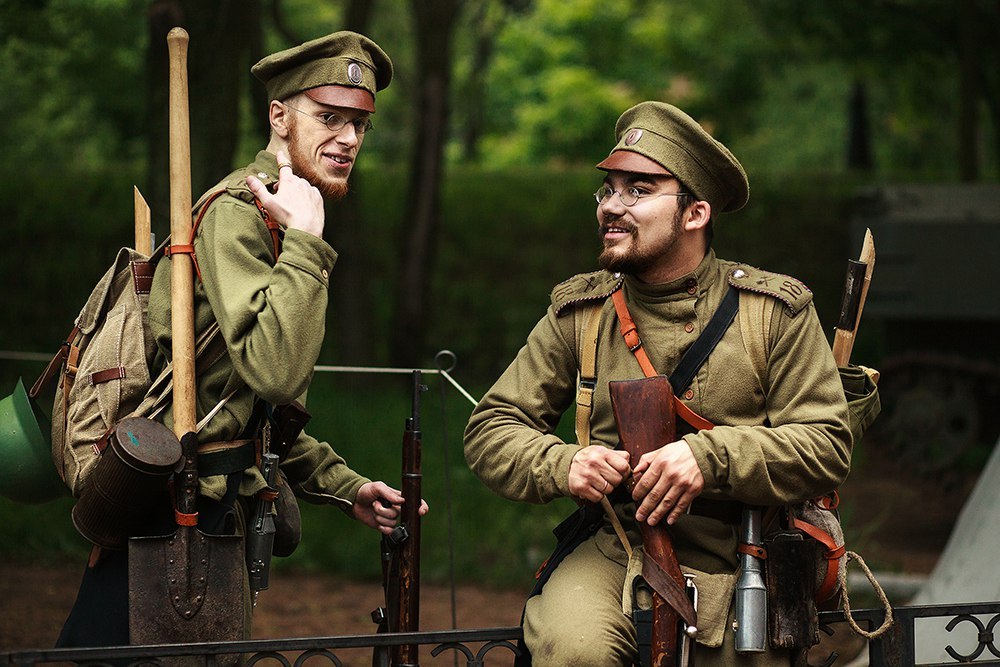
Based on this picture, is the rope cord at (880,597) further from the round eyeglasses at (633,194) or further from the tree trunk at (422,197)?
the tree trunk at (422,197)

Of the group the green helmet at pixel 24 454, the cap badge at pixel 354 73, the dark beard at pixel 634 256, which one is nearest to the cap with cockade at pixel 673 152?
A: the dark beard at pixel 634 256

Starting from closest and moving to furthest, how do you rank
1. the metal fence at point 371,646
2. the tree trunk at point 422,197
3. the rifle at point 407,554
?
the metal fence at point 371,646 → the rifle at point 407,554 → the tree trunk at point 422,197

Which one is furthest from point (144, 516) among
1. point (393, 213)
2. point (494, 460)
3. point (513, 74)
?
point (513, 74)

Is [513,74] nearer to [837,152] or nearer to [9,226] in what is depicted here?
[837,152]

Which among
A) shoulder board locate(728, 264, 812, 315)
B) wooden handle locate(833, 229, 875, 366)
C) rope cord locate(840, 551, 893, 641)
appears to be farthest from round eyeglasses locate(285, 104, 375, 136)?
rope cord locate(840, 551, 893, 641)

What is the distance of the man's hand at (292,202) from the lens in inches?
134

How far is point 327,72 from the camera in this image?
3.63m

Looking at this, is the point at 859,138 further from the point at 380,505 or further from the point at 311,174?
the point at 311,174

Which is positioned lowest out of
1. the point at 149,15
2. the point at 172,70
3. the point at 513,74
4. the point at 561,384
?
the point at 561,384

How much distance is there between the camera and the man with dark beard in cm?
340

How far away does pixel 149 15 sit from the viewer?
26.1 feet

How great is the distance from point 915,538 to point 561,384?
7555 mm

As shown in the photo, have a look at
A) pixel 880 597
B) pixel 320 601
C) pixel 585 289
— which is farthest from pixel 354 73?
pixel 320 601

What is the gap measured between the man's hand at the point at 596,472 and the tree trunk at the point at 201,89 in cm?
497
